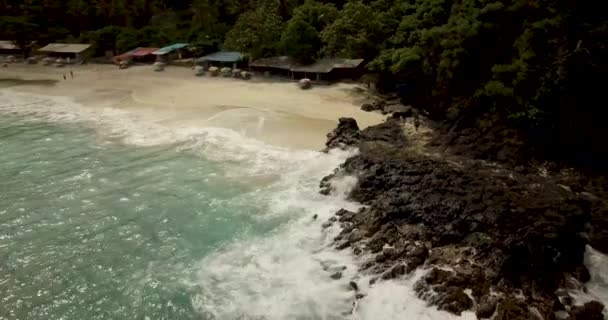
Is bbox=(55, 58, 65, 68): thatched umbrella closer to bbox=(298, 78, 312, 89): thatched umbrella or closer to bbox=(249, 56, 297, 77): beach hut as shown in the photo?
bbox=(249, 56, 297, 77): beach hut

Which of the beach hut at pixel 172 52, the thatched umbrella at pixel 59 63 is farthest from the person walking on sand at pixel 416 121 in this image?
the thatched umbrella at pixel 59 63

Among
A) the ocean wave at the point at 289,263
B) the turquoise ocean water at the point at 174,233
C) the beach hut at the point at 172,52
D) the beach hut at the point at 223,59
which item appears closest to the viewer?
the ocean wave at the point at 289,263

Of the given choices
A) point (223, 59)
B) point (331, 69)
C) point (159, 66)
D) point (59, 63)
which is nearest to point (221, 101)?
point (331, 69)

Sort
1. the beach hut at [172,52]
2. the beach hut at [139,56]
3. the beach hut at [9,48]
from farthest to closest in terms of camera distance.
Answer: the beach hut at [9,48] → the beach hut at [139,56] → the beach hut at [172,52]

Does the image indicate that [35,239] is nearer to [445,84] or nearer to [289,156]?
[289,156]

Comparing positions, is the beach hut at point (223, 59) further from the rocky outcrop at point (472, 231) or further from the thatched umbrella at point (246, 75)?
the rocky outcrop at point (472, 231)

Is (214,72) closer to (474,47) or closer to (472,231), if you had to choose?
(474,47)

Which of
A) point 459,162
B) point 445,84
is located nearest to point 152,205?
point 459,162
